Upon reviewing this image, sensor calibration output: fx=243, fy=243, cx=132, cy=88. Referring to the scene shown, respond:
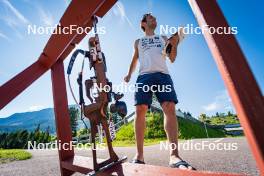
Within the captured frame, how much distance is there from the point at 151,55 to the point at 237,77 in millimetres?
2025

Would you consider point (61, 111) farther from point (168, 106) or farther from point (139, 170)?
point (139, 170)

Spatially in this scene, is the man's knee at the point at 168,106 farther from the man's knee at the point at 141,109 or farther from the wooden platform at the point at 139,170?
the wooden platform at the point at 139,170

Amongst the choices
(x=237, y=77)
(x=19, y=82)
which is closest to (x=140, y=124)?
(x=19, y=82)

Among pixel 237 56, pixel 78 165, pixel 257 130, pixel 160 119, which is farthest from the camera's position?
pixel 160 119

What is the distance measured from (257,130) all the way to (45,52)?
2.51 m

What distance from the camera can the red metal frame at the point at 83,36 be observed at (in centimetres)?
77

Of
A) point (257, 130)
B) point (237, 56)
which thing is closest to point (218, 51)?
point (237, 56)

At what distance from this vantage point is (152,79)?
2.65 m

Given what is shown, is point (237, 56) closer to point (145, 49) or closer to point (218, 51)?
point (218, 51)

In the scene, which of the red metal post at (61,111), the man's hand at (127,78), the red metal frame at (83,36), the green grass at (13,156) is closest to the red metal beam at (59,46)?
the red metal frame at (83,36)

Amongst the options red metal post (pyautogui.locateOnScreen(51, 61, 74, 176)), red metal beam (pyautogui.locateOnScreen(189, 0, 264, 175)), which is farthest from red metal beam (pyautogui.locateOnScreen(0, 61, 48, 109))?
red metal beam (pyautogui.locateOnScreen(189, 0, 264, 175))

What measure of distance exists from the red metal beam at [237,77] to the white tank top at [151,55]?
176 cm

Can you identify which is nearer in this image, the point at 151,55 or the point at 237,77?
the point at 237,77

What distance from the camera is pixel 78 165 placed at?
221cm
